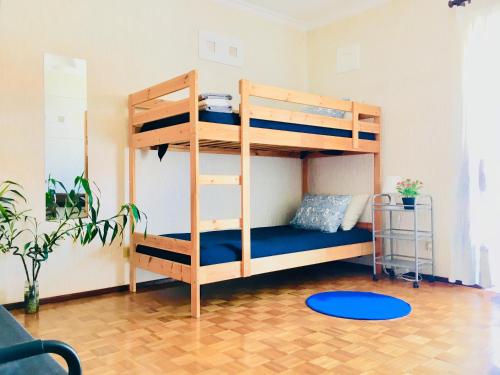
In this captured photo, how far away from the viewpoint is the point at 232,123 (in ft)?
10.0

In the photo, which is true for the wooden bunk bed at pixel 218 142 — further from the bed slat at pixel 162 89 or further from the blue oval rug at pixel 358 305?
the blue oval rug at pixel 358 305

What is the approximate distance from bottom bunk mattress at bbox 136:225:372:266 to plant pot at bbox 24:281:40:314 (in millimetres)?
808

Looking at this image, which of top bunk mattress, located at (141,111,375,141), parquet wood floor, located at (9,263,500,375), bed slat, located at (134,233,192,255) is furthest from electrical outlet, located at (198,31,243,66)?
parquet wood floor, located at (9,263,500,375)

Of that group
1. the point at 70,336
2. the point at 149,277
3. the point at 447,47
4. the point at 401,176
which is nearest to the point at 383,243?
the point at 401,176

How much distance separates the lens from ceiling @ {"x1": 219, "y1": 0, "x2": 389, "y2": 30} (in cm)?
434

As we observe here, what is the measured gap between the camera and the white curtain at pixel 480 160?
3352mm

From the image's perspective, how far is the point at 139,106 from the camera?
362 cm

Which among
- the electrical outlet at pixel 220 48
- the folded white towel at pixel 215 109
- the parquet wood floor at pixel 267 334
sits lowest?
the parquet wood floor at pixel 267 334

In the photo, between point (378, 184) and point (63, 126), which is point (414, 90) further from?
point (63, 126)

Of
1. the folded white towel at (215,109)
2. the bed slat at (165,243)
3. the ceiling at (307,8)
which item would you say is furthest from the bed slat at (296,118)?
the ceiling at (307,8)

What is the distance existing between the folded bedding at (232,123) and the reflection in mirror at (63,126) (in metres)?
0.52

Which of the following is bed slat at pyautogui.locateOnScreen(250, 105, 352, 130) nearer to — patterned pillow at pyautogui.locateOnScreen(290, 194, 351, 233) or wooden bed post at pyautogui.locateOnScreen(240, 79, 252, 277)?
wooden bed post at pyautogui.locateOnScreen(240, 79, 252, 277)

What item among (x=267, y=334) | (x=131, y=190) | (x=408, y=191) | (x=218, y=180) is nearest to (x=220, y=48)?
(x=131, y=190)

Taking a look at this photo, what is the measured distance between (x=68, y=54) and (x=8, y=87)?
20.6 inches
